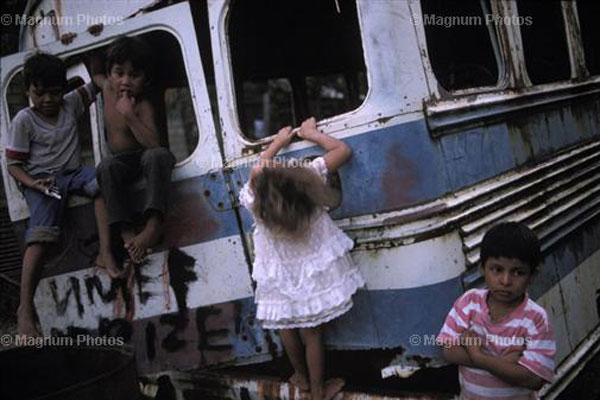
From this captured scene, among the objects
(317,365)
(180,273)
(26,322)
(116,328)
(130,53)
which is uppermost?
(130,53)

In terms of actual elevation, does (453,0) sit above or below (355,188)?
above

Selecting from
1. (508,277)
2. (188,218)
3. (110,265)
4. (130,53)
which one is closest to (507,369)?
(508,277)

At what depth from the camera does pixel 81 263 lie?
9.96 feet

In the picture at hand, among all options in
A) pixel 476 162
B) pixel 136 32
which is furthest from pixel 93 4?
pixel 476 162

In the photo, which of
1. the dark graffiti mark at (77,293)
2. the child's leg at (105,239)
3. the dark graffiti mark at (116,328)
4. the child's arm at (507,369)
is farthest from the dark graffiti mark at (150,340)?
the child's arm at (507,369)

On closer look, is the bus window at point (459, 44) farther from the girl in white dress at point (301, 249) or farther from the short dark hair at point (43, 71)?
the short dark hair at point (43, 71)

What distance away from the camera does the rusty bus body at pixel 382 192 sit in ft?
7.41

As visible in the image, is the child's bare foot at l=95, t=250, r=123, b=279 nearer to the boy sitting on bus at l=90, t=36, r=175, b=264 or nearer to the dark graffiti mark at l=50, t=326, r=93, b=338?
the boy sitting on bus at l=90, t=36, r=175, b=264

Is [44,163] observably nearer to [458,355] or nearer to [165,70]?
[165,70]

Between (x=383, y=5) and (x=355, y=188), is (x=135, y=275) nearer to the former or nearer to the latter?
(x=355, y=188)

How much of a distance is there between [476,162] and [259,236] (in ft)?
3.53

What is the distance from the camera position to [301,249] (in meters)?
2.39

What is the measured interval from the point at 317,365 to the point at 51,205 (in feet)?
5.66

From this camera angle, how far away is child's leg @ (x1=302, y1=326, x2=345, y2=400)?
2443 mm
